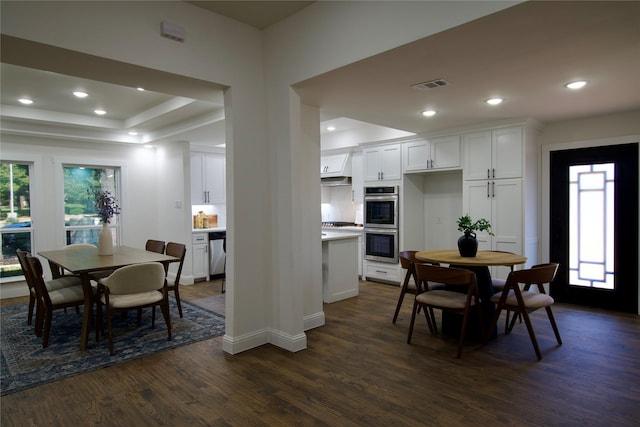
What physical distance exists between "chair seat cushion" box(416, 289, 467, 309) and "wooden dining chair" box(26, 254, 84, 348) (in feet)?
10.8

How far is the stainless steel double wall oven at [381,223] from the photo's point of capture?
601 cm

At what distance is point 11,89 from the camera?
468 centimetres

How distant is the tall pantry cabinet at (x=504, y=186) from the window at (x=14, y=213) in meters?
6.64

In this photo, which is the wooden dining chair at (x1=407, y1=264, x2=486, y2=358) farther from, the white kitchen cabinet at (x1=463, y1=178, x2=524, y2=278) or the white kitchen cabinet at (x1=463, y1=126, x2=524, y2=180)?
the white kitchen cabinet at (x1=463, y1=126, x2=524, y2=180)

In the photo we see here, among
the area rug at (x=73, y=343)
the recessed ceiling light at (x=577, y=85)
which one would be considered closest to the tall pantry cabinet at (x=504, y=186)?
the recessed ceiling light at (x=577, y=85)

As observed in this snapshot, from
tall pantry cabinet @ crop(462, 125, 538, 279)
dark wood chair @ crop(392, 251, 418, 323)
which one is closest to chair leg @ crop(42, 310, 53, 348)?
dark wood chair @ crop(392, 251, 418, 323)

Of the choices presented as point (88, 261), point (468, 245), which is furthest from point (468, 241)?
point (88, 261)

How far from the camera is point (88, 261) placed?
155 inches

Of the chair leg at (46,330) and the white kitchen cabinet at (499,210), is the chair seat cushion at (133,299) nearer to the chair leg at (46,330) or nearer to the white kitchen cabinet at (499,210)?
the chair leg at (46,330)

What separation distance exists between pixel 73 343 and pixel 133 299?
28.1 inches

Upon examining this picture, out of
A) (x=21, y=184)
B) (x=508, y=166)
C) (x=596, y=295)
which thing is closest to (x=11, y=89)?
(x=21, y=184)

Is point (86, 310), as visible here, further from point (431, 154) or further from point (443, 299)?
point (431, 154)

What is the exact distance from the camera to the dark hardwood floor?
92.7 inches

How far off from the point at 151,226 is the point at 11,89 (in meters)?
3.12
